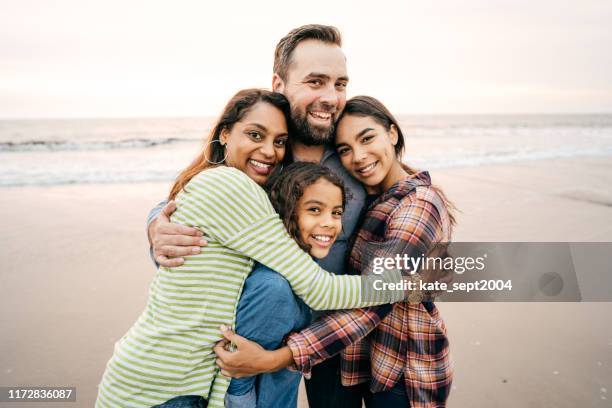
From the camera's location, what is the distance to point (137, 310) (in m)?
4.10

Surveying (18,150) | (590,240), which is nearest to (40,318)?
(590,240)

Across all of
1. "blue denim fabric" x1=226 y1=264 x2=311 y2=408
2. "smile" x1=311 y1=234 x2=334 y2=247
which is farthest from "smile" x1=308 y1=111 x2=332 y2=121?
"blue denim fabric" x1=226 y1=264 x2=311 y2=408

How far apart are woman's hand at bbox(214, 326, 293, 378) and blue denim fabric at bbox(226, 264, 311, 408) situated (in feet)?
0.16

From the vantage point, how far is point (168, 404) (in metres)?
1.63

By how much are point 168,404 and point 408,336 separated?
106 cm

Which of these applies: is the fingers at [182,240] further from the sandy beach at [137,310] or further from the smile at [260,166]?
the sandy beach at [137,310]

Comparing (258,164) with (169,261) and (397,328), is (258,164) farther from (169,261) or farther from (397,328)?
(397,328)

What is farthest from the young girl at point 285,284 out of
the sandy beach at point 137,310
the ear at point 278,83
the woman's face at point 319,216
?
the sandy beach at point 137,310

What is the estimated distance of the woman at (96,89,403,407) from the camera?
5.20 feet

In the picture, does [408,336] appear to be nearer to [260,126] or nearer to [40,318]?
[260,126]

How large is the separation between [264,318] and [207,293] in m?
0.24

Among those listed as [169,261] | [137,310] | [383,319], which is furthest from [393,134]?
[137,310]

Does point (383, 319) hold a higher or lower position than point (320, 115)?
lower

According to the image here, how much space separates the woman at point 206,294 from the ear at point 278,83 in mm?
1086
